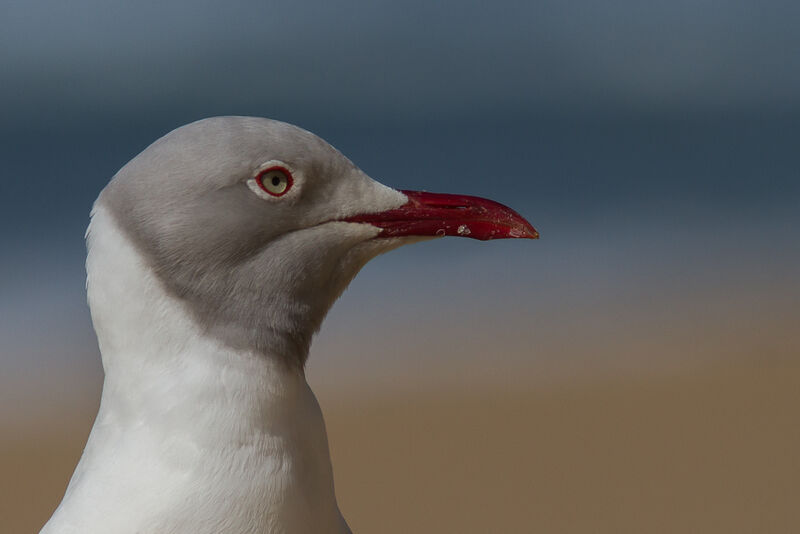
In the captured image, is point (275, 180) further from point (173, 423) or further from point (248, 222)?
point (173, 423)

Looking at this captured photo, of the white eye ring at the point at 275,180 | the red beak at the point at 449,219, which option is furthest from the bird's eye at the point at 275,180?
the red beak at the point at 449,219

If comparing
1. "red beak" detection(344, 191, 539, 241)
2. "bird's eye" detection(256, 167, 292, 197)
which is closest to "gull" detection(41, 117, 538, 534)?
"bird's eye" detection(256, 167, 292, 197)

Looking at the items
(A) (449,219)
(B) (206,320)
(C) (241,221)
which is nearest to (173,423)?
(B) (206,320)

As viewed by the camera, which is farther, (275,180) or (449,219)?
(449,219)

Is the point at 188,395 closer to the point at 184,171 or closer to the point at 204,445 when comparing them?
the point at 204,445

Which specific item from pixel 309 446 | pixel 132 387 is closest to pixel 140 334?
pixel 132 387

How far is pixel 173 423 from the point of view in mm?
1573

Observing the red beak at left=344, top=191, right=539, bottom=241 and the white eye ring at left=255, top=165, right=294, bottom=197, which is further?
the red beak at left=344, top=191, right=539, bottom=241

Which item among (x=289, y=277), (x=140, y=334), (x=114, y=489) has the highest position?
(x=289, y=277)

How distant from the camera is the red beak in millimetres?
1692

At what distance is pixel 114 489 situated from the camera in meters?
1.59

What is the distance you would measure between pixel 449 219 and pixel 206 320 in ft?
1.45

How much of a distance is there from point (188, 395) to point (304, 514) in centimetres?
28

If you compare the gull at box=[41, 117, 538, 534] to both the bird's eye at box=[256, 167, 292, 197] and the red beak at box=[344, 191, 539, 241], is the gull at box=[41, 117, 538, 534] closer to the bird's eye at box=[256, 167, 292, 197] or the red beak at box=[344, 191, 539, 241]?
the bird's eye at box=[256, 167, 292, 197]
